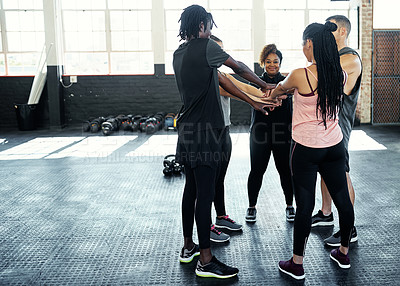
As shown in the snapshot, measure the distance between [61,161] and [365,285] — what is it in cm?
497

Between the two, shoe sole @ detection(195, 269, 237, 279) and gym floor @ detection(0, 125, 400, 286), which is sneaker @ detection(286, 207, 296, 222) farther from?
shoe sole @ detection(195, 269, 237, 279)

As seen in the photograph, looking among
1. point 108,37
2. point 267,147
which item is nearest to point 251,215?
point 267,147

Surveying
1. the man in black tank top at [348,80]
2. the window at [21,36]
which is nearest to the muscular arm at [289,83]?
the man in black tank top at [348,80]

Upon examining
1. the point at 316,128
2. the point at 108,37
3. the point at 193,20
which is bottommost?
the point at 316,128

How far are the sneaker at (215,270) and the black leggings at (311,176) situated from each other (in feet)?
1.47

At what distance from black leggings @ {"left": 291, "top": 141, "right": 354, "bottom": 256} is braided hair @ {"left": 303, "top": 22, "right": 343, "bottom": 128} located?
0.22 meters

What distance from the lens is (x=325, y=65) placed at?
2232 millimetres

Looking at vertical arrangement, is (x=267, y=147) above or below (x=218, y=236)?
above

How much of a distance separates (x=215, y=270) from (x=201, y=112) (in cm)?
98

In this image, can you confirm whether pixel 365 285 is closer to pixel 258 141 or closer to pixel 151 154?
pixel 258 141

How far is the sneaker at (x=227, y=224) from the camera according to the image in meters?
3.27

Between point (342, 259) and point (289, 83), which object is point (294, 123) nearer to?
point (289, 83)

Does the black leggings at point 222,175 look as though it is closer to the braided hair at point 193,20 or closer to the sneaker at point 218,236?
the sneaker at point 218,236

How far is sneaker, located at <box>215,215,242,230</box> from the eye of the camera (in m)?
3.27
